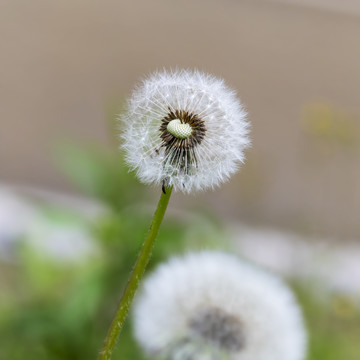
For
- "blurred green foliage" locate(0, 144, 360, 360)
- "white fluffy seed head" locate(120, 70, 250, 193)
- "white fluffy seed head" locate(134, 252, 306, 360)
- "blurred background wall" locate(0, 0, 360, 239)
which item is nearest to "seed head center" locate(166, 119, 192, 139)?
"white fluffy seed head" locate(120, 70, 250, 193)

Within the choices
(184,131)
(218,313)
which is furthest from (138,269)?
(218,313)

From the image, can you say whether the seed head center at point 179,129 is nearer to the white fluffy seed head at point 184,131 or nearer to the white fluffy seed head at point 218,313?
the white fluffy seed head at point 184,131

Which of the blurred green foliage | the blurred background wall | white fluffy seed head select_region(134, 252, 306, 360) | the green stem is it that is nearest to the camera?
the green stem

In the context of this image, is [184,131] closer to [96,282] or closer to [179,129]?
→ [179,129]

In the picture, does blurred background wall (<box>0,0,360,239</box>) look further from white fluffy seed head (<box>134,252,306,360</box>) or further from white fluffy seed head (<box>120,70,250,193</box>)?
A: white fluffy seed head (<box>120,70,250,193</box>)

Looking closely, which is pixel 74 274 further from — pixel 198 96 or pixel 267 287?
pixel 198 96

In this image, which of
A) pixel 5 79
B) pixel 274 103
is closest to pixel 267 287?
pixel 274 103

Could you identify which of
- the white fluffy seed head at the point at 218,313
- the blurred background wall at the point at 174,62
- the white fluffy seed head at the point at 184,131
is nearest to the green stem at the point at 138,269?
the white fluffy seed head at the point at 184,131
